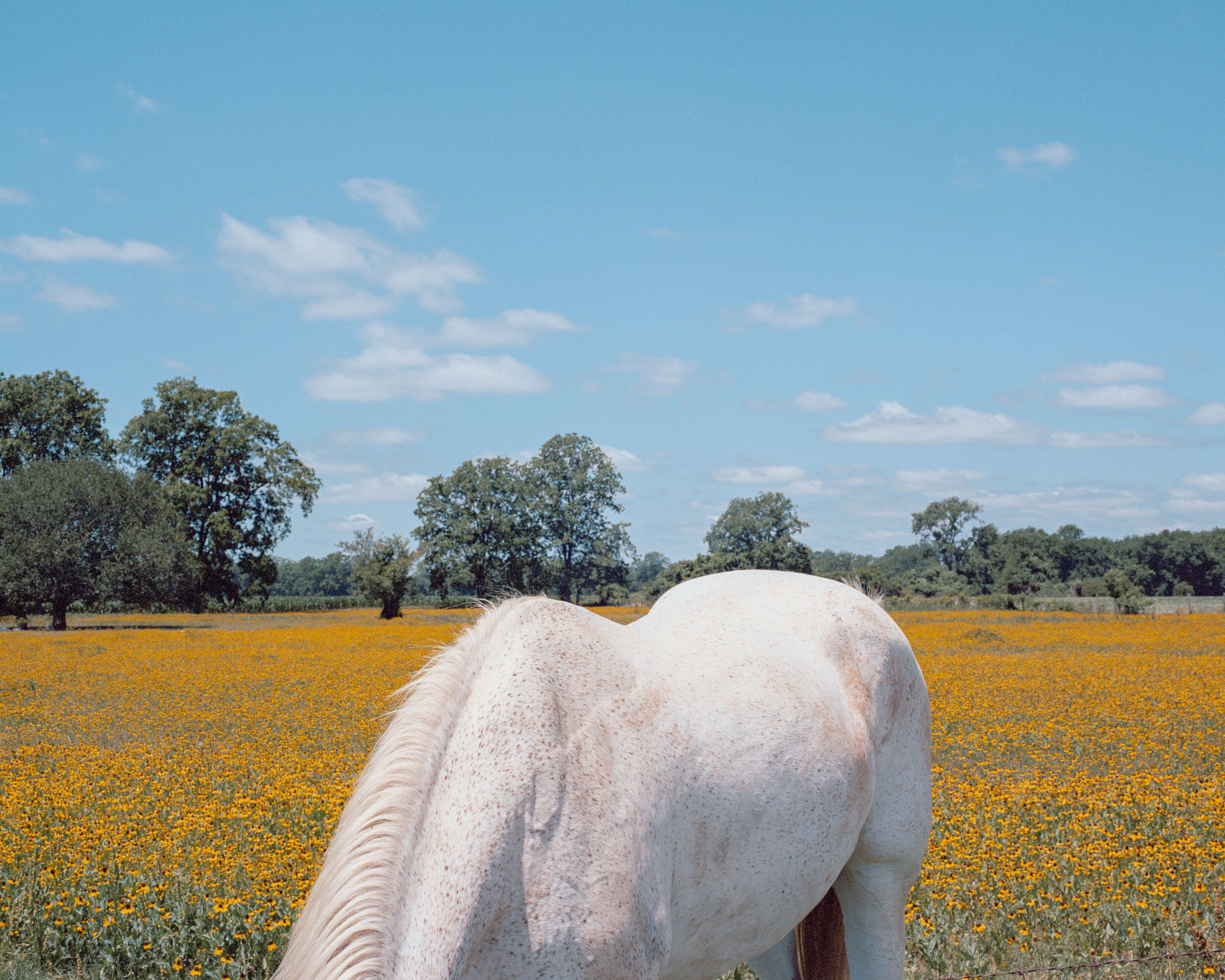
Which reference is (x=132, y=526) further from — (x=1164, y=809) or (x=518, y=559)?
(x=1164, y=809)

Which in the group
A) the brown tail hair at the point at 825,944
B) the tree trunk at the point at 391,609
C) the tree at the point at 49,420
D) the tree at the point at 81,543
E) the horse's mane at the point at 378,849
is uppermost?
the tree at the point at 49,420

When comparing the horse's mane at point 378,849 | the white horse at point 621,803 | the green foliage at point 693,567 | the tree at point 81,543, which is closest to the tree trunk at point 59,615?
the tree at point 81,543

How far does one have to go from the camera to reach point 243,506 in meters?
58.9

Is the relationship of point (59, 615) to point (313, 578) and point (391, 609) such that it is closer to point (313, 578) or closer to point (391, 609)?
point (391, 609)

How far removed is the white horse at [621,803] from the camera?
1996mm

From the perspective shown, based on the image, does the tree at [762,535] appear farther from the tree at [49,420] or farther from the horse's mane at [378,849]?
the horse's mane at [378,849]

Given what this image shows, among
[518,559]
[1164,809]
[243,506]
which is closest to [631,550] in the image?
[518,559]

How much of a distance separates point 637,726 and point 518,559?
2764 inches

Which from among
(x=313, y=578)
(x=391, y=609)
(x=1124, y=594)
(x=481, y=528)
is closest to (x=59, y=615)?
(x=391, y=609)

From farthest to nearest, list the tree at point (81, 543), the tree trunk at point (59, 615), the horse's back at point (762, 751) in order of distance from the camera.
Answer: the tree at point (81, 543)
the tree trunk at point (59, 615)
the horse's back at point (762, 751)

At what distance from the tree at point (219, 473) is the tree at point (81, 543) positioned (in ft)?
34.9

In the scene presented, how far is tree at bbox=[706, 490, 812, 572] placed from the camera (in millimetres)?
80000

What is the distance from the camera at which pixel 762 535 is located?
272 feet

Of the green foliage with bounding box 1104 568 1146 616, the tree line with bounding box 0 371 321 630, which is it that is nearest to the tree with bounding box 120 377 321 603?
the tree line with bounding box 0 371 321 630
